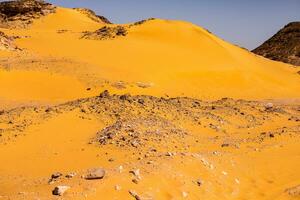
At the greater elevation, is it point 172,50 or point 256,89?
point 172,50

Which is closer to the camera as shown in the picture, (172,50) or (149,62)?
(149,62)

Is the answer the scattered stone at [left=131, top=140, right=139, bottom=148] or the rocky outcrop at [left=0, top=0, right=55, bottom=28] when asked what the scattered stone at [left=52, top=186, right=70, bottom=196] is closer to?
the scattered stone at [left=131, top=140, right=139, bottom=148]

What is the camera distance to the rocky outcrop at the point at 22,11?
32.1 meters

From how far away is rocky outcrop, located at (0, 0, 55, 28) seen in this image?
105 feet

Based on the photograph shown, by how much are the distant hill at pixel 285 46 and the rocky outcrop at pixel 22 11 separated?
20.7 meters

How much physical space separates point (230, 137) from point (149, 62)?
9.60m

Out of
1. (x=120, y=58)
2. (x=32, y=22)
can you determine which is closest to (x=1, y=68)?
(x=120, y=58)

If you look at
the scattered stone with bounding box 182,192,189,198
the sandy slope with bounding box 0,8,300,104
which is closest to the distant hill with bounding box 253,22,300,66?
the sandy slope with bounding box 0,8,300,104

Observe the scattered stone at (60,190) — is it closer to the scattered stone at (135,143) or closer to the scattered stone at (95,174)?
the scattered stone at (95,174)

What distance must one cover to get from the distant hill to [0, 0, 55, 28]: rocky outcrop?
2074cm

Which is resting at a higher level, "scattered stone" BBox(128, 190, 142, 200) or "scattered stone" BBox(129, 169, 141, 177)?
"scattered stone" BBox(129, 169, 141, 177)

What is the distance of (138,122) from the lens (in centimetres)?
1116

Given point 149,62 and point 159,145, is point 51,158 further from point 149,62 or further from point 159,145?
point 149,62

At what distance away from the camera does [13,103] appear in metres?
15.5
